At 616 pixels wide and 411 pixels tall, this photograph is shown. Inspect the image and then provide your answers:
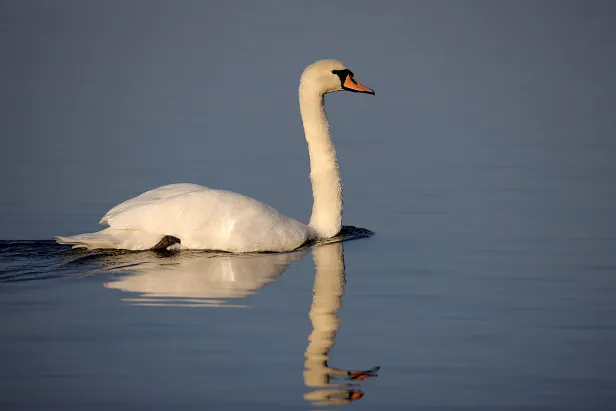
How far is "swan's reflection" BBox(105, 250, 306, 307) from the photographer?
10.5 m

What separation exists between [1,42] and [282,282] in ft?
80.5

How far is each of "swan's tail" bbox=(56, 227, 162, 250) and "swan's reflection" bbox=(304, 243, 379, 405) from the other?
1.68 meters

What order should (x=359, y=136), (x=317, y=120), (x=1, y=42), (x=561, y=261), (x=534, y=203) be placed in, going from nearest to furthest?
(x=561, y=261)
(x=317, y=120)
(x=534, y=203)
(x=359, y=136)
(x=1, y=42)

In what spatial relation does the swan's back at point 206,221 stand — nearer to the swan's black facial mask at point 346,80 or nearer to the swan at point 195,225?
the swan at point 195,225

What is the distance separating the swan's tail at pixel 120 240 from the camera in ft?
39.7

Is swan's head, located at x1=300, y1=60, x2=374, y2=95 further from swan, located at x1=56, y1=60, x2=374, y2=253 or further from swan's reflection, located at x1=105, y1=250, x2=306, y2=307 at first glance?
swan's reflection, located at x1=105, y1=250, x2=306, y2=307

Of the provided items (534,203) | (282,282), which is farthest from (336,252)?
(534,203)

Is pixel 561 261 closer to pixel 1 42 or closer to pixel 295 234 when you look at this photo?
pixel 295 234

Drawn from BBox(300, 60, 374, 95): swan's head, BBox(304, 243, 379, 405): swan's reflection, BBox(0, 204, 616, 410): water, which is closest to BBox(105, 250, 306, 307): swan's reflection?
BBox(0, 204, 616, 410): water

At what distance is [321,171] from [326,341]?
487 centimetres

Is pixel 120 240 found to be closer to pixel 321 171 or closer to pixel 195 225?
pixel 195 225

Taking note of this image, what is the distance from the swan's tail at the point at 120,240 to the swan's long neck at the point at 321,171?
6.75 ft

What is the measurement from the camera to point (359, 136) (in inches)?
830

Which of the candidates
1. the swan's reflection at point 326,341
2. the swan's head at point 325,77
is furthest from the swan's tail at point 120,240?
the swan's head at point 325,77
